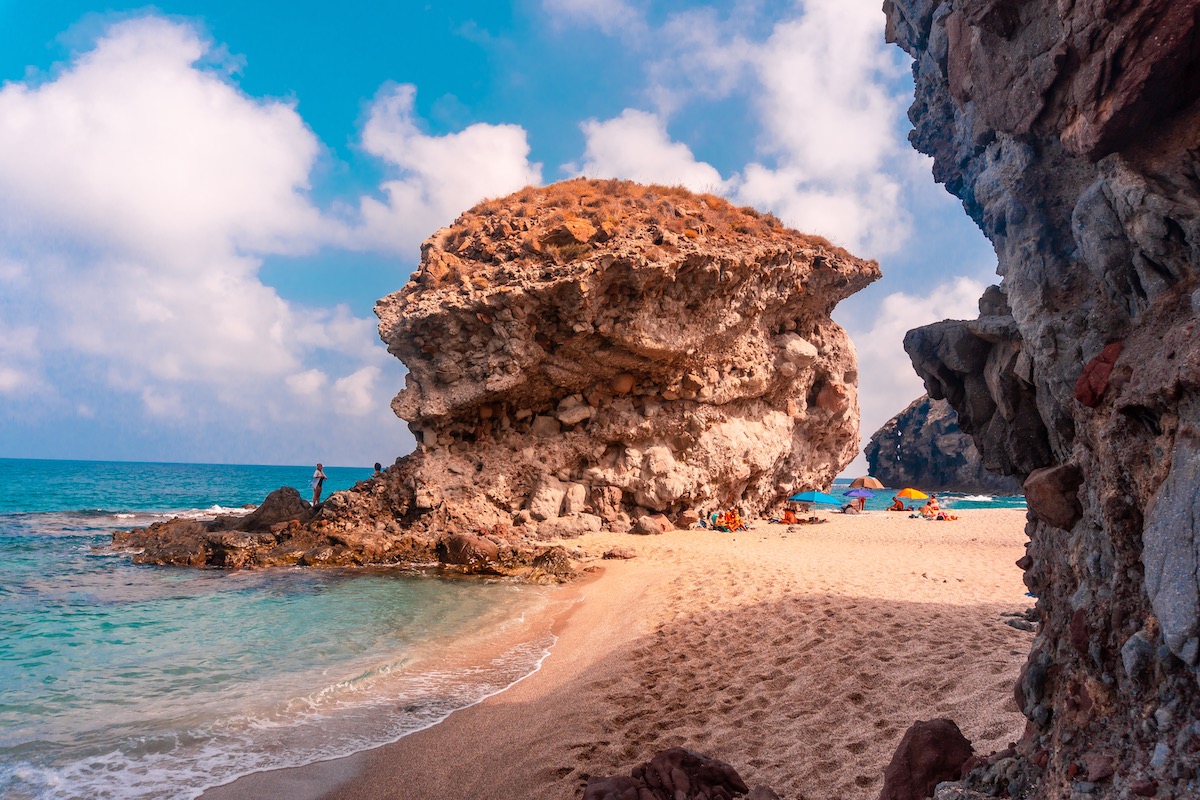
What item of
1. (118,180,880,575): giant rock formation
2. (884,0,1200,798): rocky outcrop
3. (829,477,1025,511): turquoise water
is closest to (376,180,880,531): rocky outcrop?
(118,180,880,575): giant rock formation

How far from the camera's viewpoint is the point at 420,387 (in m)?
20.6

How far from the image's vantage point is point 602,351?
66.0 ft

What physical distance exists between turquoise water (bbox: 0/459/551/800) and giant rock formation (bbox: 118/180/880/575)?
3.71 meters

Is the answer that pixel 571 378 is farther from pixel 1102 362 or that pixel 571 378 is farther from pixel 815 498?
pixel 1102 362

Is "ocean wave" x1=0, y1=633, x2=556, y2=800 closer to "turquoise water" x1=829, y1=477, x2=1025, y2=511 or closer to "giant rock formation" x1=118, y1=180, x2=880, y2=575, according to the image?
"giant rock formation" x1=118, y1=180, x2=880, y2=575

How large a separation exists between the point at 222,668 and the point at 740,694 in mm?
6827

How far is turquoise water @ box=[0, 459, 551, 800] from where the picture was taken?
223 inches

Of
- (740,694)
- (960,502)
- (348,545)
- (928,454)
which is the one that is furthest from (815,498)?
(928,454)

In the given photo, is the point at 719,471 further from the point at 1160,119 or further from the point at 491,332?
the point at 1160,119

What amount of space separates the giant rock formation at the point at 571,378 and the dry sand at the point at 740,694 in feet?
28.6

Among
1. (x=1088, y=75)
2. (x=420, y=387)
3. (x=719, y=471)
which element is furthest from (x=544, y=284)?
(x=1088, y=75)

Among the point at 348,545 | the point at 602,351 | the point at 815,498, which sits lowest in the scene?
the point at 348,545

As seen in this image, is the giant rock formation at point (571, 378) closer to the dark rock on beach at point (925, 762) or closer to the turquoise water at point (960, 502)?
the turquoise water at point (960, 502)

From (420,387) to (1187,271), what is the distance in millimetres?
19886
